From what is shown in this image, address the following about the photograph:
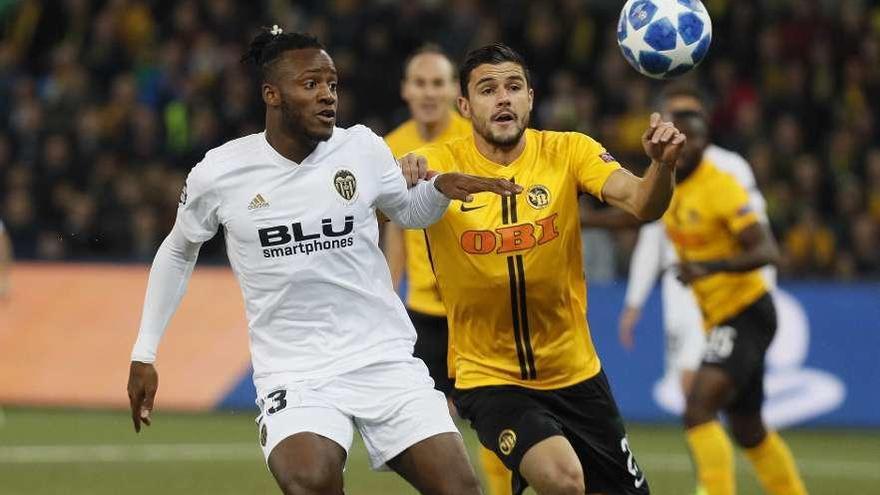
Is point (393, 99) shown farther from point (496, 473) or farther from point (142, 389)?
point (142, 389)

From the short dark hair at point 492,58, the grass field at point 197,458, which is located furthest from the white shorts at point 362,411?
the grass field at point 197,458

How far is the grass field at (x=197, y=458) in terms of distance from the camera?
10789 mm

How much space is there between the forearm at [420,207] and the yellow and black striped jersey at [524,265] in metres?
0.37

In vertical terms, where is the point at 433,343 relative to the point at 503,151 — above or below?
below

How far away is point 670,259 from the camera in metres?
10.7

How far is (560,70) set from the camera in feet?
61.2

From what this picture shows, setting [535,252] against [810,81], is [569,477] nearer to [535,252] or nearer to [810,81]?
[535,252]

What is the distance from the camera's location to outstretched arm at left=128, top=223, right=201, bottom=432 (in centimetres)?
661

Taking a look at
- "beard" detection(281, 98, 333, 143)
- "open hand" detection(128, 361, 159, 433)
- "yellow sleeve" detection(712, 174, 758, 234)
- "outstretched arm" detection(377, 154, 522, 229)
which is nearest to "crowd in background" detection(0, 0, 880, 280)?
"yellow sleeve" detection(712, 174, 758, 234)

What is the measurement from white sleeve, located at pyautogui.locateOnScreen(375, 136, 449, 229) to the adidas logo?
46 cm

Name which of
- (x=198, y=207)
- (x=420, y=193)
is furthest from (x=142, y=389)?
(x=420, y=193)

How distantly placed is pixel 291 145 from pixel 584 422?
1.77 meters

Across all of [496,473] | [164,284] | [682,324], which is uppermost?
[164,284]

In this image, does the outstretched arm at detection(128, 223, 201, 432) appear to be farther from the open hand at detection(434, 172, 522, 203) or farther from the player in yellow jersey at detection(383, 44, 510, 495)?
the player in yellow jersey at detection(383, 44, 510, 495)
